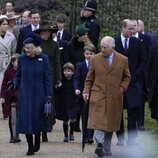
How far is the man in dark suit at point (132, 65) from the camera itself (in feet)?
48.7

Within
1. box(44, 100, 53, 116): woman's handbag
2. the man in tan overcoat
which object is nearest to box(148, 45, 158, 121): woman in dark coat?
the man in tan overcoat

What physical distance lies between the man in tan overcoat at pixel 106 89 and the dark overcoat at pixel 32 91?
A: 68 cm

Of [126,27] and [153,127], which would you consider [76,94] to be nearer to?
[126,27]

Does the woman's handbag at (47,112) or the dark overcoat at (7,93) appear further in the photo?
the dark overcoat at (7,93)

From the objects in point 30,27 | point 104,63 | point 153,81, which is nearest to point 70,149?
point 104,63

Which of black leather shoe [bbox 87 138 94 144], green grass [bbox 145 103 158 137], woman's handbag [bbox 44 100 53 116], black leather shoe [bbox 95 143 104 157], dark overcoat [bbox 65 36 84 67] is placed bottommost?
green grass [bbox 145 103 158 137]

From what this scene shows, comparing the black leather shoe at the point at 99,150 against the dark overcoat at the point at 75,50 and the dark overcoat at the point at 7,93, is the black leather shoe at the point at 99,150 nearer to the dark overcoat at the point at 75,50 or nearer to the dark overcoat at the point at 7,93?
the dark overcoat at the point at 7,93

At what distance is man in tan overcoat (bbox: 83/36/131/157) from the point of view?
43.4ft

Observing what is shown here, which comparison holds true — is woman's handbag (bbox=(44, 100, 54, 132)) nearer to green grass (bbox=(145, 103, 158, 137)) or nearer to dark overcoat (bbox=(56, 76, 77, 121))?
dark overcoat (bbox=(56, 76, 77, 121))

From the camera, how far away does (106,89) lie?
521 inches

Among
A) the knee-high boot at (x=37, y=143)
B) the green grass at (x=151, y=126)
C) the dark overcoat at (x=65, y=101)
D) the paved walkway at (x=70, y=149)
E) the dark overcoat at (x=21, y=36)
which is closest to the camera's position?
the paved walkway at (x=70, y=149)

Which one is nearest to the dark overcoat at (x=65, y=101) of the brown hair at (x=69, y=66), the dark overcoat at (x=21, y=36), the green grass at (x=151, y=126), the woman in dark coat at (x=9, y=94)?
the brown hair at (x=69, y=66)

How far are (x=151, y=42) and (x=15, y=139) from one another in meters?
3.68

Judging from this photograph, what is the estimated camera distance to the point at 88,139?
14.8 metres
